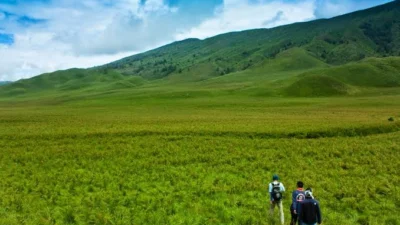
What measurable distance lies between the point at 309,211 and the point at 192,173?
1486 cm

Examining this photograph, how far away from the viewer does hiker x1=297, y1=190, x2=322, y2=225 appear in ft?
45.6

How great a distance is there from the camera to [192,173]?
91.0 ft

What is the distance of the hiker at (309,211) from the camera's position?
13898 mm

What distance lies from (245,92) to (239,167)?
392 feet

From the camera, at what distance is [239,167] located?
2966cm

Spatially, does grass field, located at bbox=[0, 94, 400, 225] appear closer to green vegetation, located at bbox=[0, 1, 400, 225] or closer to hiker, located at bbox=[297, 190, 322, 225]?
green vegetation, located at bbox=[0, 1, 400, 225]

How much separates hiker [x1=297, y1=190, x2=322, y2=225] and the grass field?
410 centimetres

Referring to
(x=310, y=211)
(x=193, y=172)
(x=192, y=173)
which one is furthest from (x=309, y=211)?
(x=193, y=172)

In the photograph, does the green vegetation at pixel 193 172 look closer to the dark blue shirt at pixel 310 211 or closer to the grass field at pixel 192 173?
the grass field at pixel 192 173

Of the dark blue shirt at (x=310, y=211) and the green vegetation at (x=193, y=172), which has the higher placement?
the dark blue shirt at (x=310, y=211)

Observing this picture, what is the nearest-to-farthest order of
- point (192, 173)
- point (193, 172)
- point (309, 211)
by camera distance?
point (309, 211)
point (192, 173)
point (193, 172)

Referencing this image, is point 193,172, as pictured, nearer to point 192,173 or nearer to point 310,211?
point 192,173

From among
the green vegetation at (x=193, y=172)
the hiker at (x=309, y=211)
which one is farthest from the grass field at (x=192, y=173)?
the hiker at (x=309, y=211)

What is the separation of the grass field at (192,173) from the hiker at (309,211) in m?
4.10
